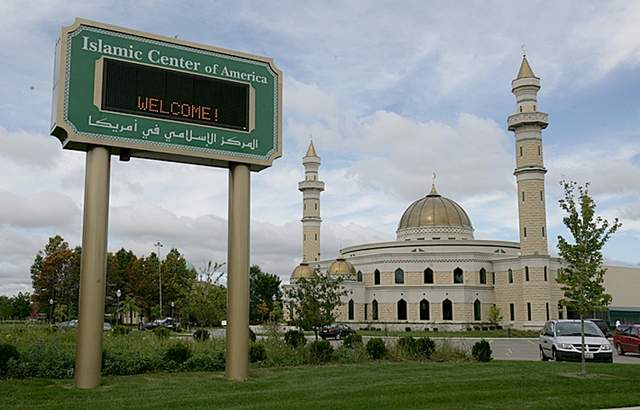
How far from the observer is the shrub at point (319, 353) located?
63.7 feet

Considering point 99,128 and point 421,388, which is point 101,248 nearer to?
point 99,128

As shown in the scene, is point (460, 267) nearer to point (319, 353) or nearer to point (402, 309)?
point (402, 309)

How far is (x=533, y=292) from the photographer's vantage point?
54656 millimetres

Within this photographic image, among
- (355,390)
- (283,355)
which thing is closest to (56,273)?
(283,355)

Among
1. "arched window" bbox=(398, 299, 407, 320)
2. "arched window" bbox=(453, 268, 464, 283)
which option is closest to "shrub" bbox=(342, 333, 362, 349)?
"arched window" bbox=(453, 268, 464, 283)

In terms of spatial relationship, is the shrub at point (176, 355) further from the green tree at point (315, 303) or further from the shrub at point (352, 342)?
the green tree at point (315, 303)

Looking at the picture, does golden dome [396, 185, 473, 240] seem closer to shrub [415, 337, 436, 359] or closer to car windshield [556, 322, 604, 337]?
car windshield [556, 322, 604, 337]

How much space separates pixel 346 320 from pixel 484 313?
42.0ft

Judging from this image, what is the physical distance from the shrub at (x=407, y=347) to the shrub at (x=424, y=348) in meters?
0.12

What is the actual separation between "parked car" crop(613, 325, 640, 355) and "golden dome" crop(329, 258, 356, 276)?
35633 mm

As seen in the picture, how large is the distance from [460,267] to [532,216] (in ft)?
29.4

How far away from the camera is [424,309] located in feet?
199

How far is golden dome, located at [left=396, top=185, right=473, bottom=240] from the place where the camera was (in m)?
67.1

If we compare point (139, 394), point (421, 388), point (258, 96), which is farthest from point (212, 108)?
point (421, 388)
